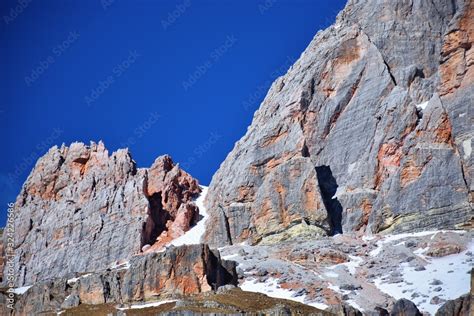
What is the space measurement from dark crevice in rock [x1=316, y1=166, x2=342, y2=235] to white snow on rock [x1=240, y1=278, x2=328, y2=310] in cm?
2833

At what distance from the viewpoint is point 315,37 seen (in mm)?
173250

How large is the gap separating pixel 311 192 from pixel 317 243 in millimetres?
13566

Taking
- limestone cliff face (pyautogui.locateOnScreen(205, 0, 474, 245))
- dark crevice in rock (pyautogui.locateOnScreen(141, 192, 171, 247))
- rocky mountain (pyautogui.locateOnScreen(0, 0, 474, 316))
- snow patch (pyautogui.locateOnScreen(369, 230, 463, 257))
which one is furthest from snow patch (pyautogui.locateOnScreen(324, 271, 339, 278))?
dark crevice in rock (pyautogui.locateOnScreen(141, 192, 171, 247))

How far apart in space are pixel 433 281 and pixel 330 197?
147 feet

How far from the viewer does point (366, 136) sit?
141000 mm

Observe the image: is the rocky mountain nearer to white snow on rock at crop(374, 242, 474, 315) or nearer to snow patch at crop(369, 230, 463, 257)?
white snow on rock at crop(374, 242, 474, 315)

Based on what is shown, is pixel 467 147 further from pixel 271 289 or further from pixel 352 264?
pixel 271 289

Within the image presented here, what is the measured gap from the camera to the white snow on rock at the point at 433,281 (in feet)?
291

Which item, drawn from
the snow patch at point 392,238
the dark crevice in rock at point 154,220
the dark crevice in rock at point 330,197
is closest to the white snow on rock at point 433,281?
the snow patch at point 392,238

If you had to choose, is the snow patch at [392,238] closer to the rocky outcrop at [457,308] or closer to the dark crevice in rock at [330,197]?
the dark crevice in rock at [330,197]

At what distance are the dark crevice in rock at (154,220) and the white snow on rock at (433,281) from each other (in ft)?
216

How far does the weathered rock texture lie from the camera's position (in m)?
154

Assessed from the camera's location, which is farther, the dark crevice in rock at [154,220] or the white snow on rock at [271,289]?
the dark crevice in rock at [154,220]

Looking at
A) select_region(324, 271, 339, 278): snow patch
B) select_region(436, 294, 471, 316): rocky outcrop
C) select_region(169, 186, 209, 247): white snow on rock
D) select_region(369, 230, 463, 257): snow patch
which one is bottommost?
select_region(436, 294, 471, 316): rocky outcrop
